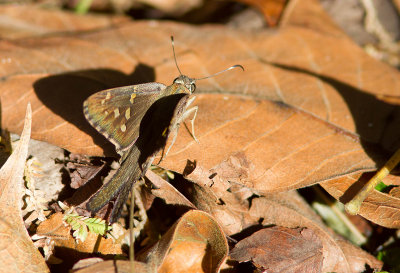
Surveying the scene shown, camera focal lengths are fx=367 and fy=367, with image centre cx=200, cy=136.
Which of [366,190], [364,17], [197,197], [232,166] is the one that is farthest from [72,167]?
[364,17]

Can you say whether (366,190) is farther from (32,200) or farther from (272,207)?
(32,200)

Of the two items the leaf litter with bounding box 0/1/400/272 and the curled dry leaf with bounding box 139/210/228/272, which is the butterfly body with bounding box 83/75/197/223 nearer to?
the leaf litter with bounding box 0/1/400/272

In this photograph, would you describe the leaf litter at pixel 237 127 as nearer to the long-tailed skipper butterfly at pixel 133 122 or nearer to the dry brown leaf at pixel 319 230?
the dry brown leaf at pixel 319 230

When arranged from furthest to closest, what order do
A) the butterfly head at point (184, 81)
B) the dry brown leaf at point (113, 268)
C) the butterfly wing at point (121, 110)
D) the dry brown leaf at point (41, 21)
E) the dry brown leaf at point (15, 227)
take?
the dry brown leaf at point (41, 21)
the butterfly head at point (184, 81)
the butterfly wing at point (121, 110)
the dry brown leaf at point (15, 227)
the dry brown leaf at point (113, 268)

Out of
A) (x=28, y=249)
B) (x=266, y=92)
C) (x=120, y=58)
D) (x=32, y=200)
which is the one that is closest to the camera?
(x=28, y=249)

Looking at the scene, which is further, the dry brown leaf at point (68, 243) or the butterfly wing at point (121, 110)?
the butterfly wing at point (121, 110)

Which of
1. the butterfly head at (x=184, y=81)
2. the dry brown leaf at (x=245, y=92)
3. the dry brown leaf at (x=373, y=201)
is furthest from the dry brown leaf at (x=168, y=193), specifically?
the dry brown leaf at (x=373, y=201)

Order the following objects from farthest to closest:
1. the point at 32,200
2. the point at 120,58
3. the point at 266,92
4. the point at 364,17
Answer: the point at 364,17, the point at 120,58, the point at 266,92, the point at 32,200

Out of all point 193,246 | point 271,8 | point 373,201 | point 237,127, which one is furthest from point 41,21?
point 373,201
